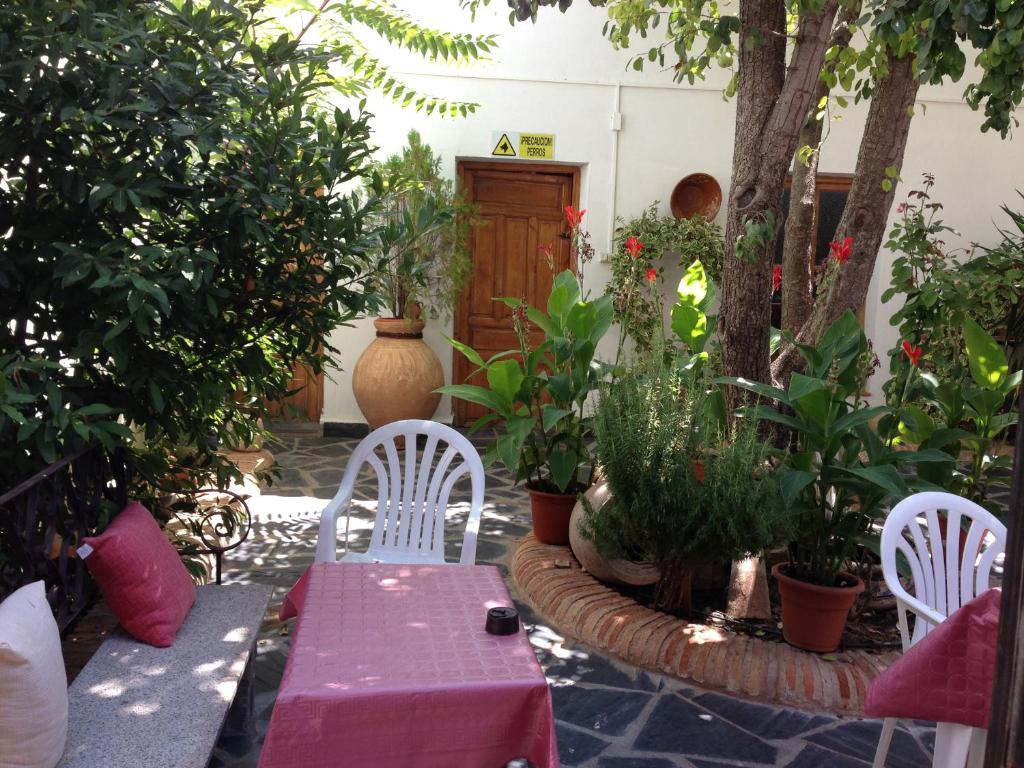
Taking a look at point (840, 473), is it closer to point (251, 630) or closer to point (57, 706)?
point (251, 630)

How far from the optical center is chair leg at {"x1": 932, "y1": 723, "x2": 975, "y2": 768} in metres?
2.32

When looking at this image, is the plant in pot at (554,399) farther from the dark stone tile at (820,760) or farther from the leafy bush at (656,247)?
the leafy bush at (656,247)

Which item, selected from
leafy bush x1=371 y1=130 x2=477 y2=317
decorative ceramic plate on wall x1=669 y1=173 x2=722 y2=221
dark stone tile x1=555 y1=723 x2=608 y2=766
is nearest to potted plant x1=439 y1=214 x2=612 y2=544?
dark stone tile x1=555 y1=723 x2=608 y2=766

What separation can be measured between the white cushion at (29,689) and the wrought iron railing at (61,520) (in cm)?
40

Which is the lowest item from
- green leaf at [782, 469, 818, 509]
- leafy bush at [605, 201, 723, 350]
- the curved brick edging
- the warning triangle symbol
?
the curved brick edging

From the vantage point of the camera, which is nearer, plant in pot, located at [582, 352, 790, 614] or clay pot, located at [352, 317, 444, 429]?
plant in pot, located at [582, 352, 790, 614]

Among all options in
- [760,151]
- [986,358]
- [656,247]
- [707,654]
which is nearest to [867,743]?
[707,654]

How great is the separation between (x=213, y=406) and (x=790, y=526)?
90.7 inches

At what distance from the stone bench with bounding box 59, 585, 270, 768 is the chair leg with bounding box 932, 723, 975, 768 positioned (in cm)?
182

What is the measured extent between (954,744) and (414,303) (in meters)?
6.40

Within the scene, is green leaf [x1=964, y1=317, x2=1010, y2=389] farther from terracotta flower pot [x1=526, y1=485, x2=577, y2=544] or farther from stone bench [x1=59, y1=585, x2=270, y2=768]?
stone bench [x1=59, y1=585, x2=270, y2=768]

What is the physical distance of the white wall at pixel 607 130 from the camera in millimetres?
8477

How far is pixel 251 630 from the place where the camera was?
309 centimetres

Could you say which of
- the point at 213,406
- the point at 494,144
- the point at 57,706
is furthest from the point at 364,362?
the point at 57,706
